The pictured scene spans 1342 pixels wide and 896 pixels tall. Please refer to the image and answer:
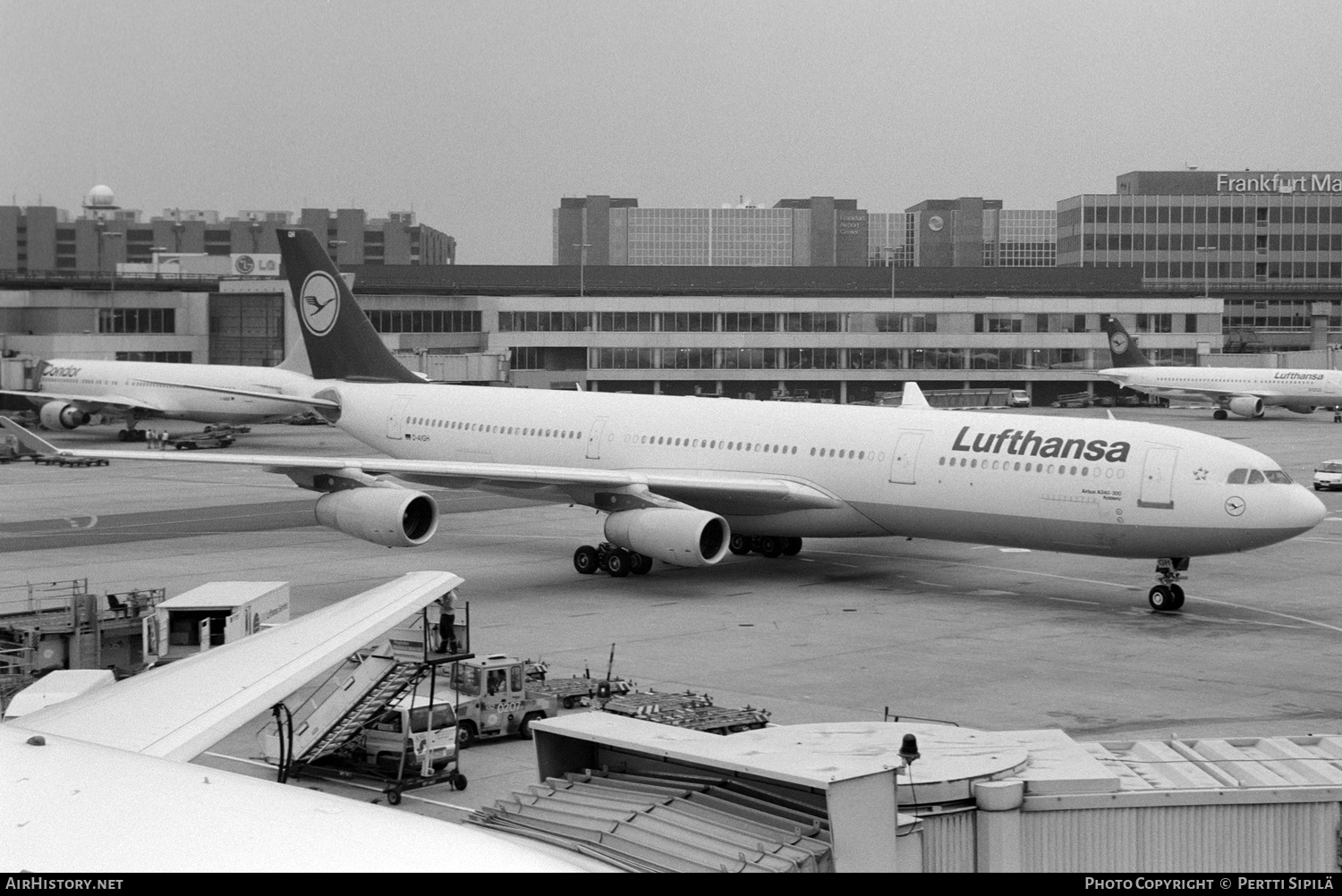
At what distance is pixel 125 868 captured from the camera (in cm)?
600

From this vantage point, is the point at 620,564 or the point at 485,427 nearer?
the point at 620,564

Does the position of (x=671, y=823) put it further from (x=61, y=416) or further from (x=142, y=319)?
(x=142, y=319)

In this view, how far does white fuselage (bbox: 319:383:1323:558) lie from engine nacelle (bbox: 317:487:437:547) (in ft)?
10.1

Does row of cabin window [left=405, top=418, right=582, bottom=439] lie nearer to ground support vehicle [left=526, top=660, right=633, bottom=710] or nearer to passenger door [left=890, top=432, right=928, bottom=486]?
passenger door [left=890, top=432, right=928, bottom=486]

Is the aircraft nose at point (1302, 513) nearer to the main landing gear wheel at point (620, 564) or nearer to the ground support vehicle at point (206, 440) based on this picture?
the main landing gear wheel at point (620, 564)

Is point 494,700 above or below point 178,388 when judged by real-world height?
below

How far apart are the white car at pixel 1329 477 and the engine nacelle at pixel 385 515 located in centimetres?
3600

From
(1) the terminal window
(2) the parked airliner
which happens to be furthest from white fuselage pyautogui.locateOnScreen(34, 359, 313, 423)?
(1) the terminal window

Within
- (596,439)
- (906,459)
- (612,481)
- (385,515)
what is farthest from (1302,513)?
(385,515)

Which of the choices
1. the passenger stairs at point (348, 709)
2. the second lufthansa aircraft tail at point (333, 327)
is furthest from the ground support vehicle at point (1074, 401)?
the passenger stairs at point (348, 709)

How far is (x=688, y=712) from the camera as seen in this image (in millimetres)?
19953

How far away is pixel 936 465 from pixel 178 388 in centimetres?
5050

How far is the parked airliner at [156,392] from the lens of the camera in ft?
246

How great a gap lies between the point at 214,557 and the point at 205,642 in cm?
1472
